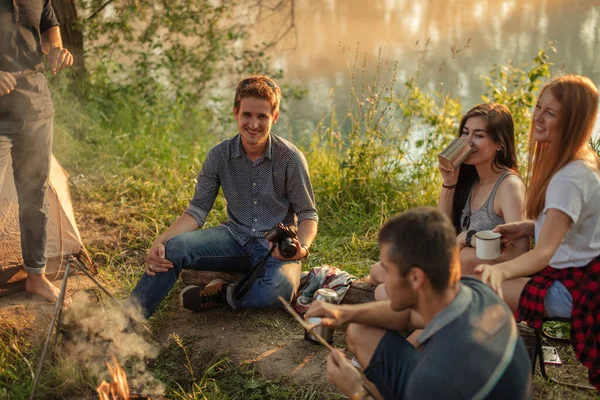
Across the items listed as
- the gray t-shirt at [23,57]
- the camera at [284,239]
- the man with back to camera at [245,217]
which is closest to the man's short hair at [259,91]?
the man with back to camera at [245,217]

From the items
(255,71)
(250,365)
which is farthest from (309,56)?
(250,365)

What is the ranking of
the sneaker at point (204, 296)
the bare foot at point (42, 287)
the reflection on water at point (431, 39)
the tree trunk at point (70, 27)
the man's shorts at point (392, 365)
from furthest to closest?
the reflection on water at point (431, 39), the tree trunk at point (70, 27), the bare foot at point (42, 287), the sneaker at point (204, 296), the man's shorts at point (392, 365)

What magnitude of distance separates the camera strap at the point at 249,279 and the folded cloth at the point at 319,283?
0.93 feet

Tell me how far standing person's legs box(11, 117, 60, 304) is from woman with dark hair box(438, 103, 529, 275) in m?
2.22

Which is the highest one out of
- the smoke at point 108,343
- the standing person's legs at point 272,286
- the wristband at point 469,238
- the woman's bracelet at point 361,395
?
the wristband at point 469,238

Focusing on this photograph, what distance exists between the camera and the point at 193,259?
12.0ft

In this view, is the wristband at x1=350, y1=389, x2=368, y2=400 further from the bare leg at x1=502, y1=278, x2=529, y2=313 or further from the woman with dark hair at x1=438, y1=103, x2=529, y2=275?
the woman with dark hair at x1=438, y1=103, x2=529, y2=275

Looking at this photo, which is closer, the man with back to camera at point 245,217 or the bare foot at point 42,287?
the man with back to camera at point 245,217

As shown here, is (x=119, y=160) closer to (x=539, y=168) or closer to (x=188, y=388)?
(x=188, y=388)

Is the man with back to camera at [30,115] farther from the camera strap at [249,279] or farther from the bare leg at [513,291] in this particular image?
the bare leg at [513,291]

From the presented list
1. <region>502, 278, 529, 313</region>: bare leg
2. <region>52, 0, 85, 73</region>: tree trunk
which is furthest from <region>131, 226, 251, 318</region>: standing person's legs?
<region>52, 0, 85, 73</region>: tree trunk

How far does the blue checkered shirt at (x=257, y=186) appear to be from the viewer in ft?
12.2

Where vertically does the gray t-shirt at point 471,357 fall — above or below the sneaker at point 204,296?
above

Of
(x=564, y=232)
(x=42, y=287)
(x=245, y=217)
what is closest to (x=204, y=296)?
(x=245, y=217)
